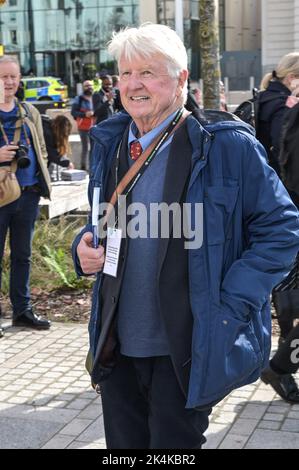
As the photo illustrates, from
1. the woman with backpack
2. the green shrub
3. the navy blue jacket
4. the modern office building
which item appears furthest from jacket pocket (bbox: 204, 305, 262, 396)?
the modern office building

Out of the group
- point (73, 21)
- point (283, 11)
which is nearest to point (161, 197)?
point (283, 11)

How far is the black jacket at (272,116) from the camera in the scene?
516 cm

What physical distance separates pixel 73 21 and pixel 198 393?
176 ft

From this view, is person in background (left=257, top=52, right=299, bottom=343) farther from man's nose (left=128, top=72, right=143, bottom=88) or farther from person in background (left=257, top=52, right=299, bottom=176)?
man's nose (left=128, top=72, right=143, bottom=88)

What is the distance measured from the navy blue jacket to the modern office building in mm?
48356

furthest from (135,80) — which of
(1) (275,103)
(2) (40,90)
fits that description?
(2) (40,90)

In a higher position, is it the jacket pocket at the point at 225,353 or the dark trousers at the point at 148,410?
the jacket pocket at the point at 225,353

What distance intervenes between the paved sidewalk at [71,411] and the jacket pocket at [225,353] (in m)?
1.50

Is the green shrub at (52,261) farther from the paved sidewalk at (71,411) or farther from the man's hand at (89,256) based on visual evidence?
the man's hand at (89,256)

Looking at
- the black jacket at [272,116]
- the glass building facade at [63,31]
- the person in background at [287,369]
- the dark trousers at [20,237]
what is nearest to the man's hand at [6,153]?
→ the dark trousers at [20,237]

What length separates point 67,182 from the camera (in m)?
12.8
